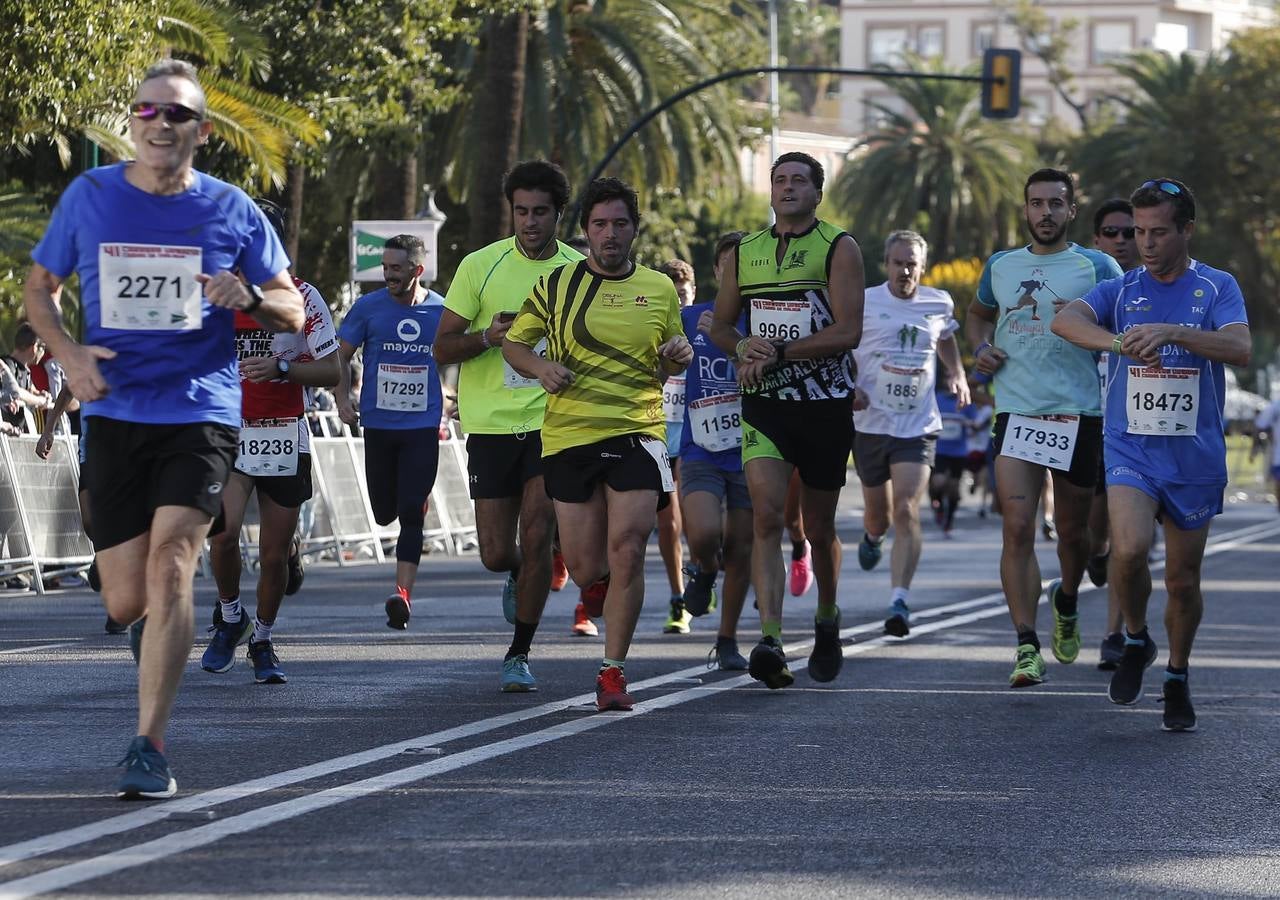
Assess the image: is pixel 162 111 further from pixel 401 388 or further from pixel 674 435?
pixel 674 435

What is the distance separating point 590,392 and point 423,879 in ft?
12.4

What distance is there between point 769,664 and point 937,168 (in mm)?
51556

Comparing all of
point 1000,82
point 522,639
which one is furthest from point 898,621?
point 1000,82

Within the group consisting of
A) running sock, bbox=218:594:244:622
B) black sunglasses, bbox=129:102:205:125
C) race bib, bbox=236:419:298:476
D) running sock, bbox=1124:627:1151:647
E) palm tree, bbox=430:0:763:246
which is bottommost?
running sock, bbox=1124:627:1151:647

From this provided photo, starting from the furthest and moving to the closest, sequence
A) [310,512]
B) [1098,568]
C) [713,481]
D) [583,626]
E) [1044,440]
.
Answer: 1. [310,512]
2. [1098,568]
3. [583,626]
4. [713,481]
5. [1044,440]

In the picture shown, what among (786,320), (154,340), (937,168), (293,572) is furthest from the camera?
(937,168)

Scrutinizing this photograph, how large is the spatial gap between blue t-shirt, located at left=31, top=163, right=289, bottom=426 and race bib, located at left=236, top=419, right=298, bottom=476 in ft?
9.79

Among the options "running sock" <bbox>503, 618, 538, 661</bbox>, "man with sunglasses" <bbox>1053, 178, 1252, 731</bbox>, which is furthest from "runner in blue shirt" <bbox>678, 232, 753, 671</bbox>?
"man with sunglasses" <bbox>1053, 178, 1252, 731</bbox>

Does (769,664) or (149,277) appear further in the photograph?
(769,664)

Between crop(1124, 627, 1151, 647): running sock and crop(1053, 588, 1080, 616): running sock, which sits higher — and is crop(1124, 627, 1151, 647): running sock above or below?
above

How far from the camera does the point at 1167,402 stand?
926 cm

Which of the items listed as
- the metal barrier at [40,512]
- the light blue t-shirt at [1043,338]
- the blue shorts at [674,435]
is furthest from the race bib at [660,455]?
the metal barrier at [40,512]

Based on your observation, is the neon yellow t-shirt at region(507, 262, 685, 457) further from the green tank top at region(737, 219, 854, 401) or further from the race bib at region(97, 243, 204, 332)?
the race bib at region(97, 243, 204, 332)

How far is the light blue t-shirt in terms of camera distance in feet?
35.9
